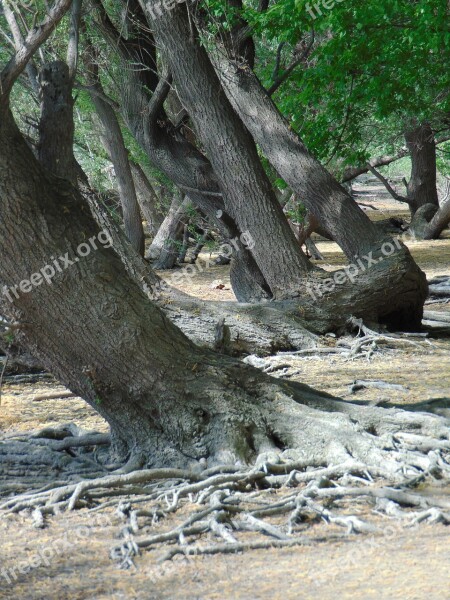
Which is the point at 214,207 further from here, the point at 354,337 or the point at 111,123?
the point at 111,123

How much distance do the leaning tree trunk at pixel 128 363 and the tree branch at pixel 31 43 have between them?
6.8 inches

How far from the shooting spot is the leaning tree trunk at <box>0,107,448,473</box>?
4676mm

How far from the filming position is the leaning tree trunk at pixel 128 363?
4.68 metres

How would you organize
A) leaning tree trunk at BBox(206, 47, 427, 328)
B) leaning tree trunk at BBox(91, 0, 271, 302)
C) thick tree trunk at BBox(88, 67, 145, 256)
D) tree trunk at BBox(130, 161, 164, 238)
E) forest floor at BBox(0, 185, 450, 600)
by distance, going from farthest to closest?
tree trunk at BBox(130, 161, 164, 238)
thick tree trunk at BBox(88, 67, 145, 256)
leaning tree trunk at BBox(91, 0, 271, 302)
leaning tree trunk at BBox(206, 47, 427, 328)
forest floor at BBox(0, 185, 450, 600)

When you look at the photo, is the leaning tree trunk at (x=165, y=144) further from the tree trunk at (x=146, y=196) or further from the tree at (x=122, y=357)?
the tree trunk at (x=146, y=196)

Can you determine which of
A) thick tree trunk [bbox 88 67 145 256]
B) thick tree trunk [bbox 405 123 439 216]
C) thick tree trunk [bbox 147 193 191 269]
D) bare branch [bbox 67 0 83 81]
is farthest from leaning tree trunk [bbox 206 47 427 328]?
thick tree trunk [bbox 405 123 439 216]

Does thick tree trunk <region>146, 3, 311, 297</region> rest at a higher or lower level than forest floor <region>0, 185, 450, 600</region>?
higher

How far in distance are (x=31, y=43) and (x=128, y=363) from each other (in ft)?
6.09

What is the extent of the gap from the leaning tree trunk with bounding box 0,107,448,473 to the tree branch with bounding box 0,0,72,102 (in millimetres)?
172

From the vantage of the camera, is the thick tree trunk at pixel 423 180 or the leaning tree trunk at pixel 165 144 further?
the thick tree trunk at pixel 423 180

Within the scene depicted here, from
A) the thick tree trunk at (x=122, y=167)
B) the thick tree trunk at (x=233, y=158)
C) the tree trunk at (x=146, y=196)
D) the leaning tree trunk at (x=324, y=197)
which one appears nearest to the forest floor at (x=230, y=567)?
the leaning tree trunk at (x=324, y=197)

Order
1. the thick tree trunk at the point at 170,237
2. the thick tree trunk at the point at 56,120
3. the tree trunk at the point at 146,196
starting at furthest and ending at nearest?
the tree trunk at the point at 146,196 → the thick tree trunk at the point at 170,237 → the thick tree trunk at the point at 56,120

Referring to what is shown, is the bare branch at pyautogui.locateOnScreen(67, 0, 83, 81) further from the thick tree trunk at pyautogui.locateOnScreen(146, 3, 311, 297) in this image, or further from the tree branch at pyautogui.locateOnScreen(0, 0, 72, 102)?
the thick tree trunk at pyautogui.locateOnScreen(146, 3, 311, 297)

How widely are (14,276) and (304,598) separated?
2.44 m
